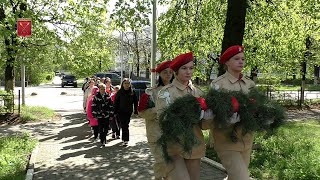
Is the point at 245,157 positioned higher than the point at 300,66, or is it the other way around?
the point at 300,66

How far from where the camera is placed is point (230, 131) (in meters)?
4.15

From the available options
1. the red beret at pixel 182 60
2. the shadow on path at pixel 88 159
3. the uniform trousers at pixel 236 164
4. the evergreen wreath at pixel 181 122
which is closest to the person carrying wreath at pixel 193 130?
the red beret at pixel 182 60

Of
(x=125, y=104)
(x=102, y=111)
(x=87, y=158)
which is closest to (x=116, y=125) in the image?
(x=102, y=111)

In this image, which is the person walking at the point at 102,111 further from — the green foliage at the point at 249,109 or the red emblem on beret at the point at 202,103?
the red emblem on beret at the point at 202,103

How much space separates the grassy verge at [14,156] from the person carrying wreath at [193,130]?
348cm

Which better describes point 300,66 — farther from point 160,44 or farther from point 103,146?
point 103,146

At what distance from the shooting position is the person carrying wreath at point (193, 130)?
4055 mm

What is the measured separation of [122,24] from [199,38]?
3076 mm

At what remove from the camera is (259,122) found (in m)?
4.08

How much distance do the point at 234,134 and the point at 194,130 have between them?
443 mm

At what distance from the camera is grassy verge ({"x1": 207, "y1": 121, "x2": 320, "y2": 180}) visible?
20.6 feet

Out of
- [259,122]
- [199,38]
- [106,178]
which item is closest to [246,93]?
[259,122]

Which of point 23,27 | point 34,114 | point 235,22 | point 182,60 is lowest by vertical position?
point 34,114

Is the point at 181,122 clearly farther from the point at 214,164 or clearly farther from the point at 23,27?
the point at 23,27
